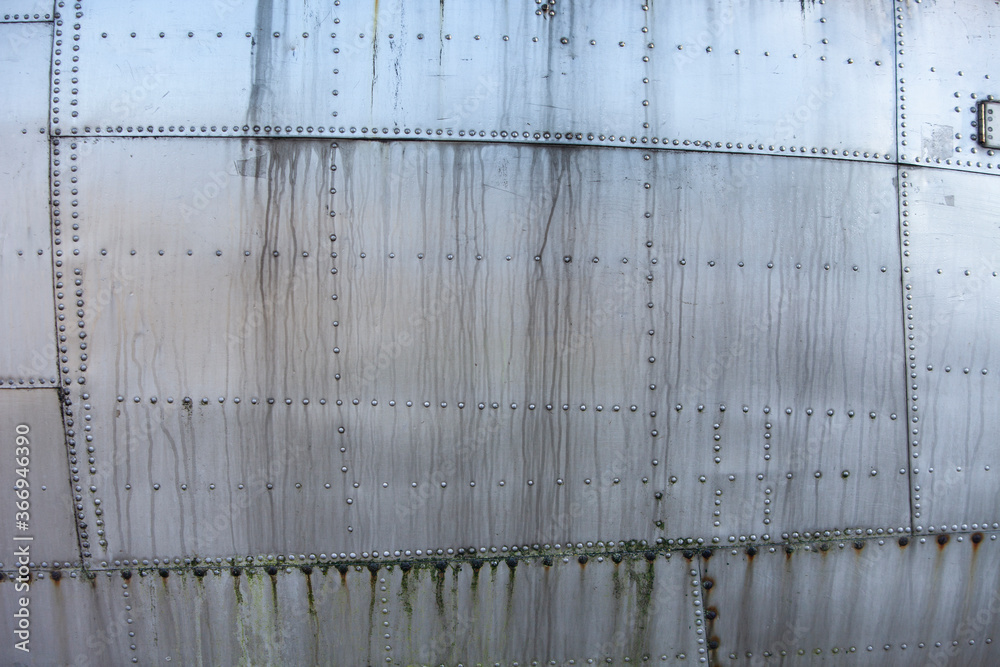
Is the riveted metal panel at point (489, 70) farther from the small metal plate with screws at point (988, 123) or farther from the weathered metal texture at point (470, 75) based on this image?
the small metal plate with screws at point (988, 123)

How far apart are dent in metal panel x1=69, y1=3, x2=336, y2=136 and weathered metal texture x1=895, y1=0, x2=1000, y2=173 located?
2753 millimetres

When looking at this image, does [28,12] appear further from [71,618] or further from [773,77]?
[773,77]

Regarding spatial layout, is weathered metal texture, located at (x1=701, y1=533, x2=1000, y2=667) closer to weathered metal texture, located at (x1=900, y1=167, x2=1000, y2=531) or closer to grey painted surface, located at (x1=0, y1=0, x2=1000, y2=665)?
grey painted surface, located at (x1=0, y1=0, x2=1000, y2=665)

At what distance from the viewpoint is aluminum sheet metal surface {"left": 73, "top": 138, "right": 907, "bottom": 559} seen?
2.94m

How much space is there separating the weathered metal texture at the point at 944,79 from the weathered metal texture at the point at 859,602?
1869mm

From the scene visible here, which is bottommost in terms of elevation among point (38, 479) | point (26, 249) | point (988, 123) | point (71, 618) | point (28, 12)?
point (71, 618)

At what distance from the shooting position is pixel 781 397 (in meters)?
3.08

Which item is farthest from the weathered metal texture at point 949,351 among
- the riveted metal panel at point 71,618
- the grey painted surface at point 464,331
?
the riveted metal panel at point 71,618

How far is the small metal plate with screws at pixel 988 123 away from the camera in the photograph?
324cm

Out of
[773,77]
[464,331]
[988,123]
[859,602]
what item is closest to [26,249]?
[464,331]

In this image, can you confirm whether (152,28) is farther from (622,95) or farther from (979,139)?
(979,139)

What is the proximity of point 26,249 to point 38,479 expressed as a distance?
1.03 meters

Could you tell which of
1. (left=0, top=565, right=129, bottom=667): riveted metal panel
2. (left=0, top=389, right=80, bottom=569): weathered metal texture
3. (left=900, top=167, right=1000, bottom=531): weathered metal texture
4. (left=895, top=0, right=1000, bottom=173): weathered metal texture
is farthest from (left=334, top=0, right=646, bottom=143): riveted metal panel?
(left=0, top=565, right=129, bottom=667): riveted metal panel

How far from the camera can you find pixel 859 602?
3.17m
